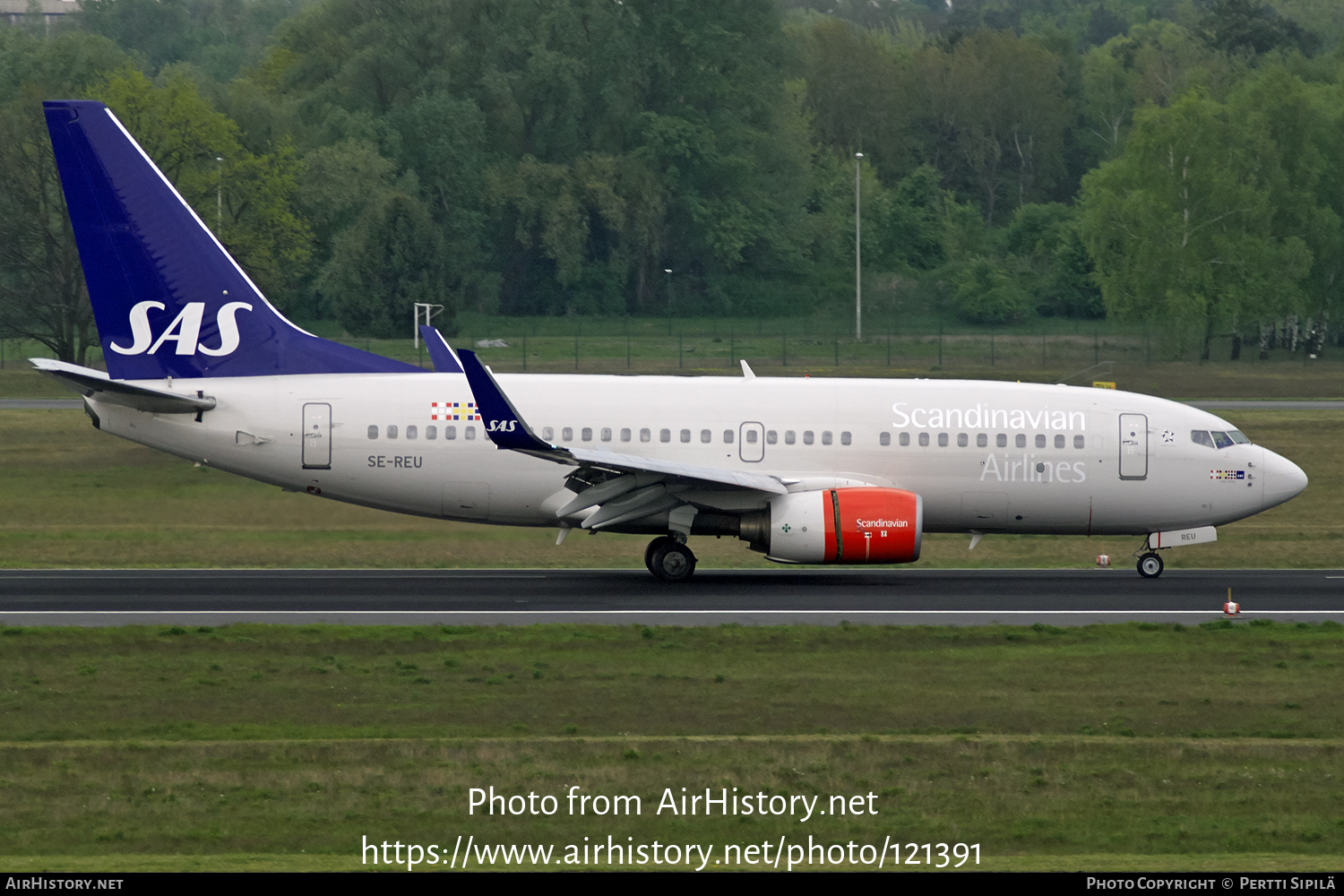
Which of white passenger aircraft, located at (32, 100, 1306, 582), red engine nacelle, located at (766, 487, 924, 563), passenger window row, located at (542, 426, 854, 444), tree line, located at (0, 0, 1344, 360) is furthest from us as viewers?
tree line, located at (0, 0, 1344, 360)

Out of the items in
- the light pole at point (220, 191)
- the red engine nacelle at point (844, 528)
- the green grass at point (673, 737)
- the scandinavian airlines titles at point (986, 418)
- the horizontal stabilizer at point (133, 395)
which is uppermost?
the light pole at point (220, 191)

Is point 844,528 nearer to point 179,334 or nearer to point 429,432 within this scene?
point 429,432

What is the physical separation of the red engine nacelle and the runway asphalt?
754 mm

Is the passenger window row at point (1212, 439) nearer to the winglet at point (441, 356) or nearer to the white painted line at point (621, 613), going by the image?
the white painted line at point (621, 613)

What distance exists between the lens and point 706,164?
102 meters

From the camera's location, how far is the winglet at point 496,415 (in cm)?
2645

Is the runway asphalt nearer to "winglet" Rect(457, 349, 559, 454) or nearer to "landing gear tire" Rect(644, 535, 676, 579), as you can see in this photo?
"landing gear tire" Rect(644, 535, 676, 579)

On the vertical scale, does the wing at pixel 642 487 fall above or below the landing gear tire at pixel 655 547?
above

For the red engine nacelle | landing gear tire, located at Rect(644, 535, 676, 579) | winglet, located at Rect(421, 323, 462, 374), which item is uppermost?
winglet, located at Rect(421, 323, 462, 374)

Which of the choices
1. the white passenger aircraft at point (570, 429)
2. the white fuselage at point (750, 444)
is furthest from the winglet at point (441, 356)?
the white fuselage at point (750, 444)

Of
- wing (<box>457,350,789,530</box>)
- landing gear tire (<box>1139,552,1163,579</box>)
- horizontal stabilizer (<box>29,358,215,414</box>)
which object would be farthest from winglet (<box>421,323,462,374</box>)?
landing gear tire (<box>1139,552,1163,579</box>)

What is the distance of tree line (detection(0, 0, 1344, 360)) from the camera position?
78.9 meters

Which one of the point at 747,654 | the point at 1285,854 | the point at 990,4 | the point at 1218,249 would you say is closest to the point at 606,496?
the point at 747,654

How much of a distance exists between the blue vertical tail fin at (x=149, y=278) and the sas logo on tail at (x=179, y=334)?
2 centimetres
